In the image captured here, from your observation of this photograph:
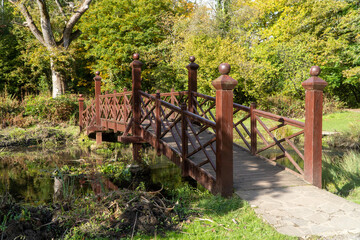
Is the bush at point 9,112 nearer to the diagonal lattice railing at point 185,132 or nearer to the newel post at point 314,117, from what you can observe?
the diagonal lattice railing at point 185,132

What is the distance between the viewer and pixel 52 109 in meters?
15.3

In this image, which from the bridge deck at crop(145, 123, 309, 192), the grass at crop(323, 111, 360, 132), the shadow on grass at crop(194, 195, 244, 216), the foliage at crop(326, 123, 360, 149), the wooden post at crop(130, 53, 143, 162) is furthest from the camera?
the grass at crop(323, 111, 360, 132)

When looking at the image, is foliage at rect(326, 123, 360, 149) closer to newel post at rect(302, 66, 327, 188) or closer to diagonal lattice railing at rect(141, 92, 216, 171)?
diagonal lattice railing at rect(141, 92, 216, 171)

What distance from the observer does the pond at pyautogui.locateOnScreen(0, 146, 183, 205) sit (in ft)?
22.7

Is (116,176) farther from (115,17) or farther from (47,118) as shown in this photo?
(115,17)

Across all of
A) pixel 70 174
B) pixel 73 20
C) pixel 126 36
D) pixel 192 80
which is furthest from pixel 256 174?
pixel 126 36

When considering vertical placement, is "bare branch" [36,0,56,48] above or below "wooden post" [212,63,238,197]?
above

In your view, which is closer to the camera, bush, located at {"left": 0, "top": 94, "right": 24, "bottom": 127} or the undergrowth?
bush, located at {"left": 0, "top": 94, "right": 24, "bottom": 127}

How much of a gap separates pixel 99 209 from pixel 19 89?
20441mm

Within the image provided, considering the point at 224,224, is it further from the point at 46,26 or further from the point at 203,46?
the point at 46,26

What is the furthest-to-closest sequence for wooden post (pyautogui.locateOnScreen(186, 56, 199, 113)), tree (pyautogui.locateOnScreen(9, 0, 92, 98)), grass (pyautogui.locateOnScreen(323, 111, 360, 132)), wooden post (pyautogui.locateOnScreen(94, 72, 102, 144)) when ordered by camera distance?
1. tree (pyautogui.locateOnScreen(9, 0, 92, 98))
2. grass (pyautogui.locateOnScreen(323, 111, 360, 132))
3. wooden post (pyautogui.locateOnScreen(94, 72, 102, 144))
4. wooden post (pyautogui.locateOnScreen(186, 56, 199, 113))

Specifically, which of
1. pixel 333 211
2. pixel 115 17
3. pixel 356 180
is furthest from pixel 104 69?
pixel 333 211

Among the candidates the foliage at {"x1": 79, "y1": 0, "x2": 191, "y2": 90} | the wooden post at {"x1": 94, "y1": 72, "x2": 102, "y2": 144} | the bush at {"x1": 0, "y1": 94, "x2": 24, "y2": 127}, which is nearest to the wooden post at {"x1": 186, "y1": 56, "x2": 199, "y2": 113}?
the wooden post at {"x1": 94, "y1": 72, "x2": 102, "y2": 144}

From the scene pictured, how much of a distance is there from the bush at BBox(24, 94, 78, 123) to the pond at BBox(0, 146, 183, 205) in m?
4.23
